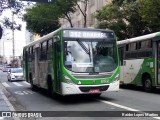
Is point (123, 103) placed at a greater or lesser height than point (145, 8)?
lesser

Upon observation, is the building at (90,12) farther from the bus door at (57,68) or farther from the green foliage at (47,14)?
the bus door at (57,68)

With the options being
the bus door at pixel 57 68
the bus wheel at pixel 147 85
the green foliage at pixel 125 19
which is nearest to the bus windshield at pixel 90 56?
the bus door at pixel 57 68

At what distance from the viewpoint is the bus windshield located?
45.7 ft

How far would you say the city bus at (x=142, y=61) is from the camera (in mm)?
17594

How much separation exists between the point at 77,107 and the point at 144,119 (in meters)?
3.81

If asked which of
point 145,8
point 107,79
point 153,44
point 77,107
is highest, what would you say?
point 145,8

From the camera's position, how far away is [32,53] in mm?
20922

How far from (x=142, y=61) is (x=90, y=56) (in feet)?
18.5

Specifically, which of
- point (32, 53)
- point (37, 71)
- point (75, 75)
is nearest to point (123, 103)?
point (75, 75)

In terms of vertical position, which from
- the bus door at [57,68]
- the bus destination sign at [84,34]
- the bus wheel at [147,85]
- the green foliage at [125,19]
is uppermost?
the green foliage at [125,19]

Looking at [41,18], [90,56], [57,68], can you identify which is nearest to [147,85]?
[90,56]

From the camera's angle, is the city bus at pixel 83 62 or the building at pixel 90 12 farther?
the building at pixel 90 12

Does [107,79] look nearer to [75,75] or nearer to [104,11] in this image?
[75,75]

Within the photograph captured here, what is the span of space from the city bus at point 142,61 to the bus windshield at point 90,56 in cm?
376
